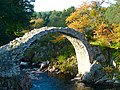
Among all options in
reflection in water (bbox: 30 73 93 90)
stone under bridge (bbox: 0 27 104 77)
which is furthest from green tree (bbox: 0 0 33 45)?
reflection in water (bbox: 30 73 93 90)

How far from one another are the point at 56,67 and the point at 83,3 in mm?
9685

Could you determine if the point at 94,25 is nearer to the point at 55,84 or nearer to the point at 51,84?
the point at 55,84

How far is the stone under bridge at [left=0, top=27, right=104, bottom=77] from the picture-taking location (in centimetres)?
2522

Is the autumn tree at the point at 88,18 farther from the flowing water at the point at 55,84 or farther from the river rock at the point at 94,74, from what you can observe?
the flowing water at the point at 55,84

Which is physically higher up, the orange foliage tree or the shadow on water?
the orange foliage tree

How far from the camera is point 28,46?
27.1 metres

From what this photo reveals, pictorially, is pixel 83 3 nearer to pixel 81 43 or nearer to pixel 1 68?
pixel 81 43

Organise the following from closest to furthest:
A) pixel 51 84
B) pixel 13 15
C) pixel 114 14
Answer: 1. pixel 13 15
2. pixel 51 84
3. pixel 114 14

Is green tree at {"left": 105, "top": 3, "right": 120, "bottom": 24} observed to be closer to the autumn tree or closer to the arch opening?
the autumn tree

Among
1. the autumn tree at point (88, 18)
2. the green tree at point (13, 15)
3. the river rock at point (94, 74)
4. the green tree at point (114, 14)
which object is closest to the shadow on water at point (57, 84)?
the river rock at point (94, 74)

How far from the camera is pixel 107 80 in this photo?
34781mm

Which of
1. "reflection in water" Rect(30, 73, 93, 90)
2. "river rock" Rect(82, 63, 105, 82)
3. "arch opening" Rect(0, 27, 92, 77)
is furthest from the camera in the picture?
"river rock" Rect(82, 63, 105, 82)

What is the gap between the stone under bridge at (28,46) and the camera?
82.7 ft

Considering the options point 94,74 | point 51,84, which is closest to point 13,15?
point 51,84
